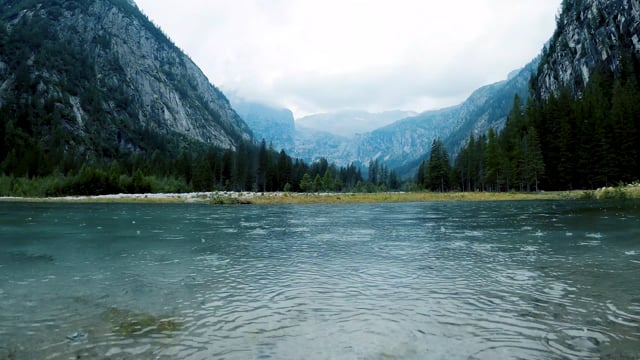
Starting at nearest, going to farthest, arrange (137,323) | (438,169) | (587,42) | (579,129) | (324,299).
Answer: (137,323)
(324,299)
(579,129)
(438,169)
(587,42)

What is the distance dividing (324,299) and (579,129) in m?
105

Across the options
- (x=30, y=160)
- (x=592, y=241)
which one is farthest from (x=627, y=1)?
(x=30, y=160)

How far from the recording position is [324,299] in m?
12.6

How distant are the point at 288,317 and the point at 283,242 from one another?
15106mm

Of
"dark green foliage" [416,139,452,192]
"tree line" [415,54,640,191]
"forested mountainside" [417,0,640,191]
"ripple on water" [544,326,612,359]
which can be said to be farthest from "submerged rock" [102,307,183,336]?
"dark green foliage" [416,139,452,192]

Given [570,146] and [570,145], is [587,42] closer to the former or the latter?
[570,145]

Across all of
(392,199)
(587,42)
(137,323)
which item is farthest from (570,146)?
(137,323)

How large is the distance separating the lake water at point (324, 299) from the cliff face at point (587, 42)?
12872 cm

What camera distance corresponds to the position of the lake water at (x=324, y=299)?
8.70 metres

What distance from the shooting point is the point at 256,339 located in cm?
920

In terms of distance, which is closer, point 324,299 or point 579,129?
point 324,299

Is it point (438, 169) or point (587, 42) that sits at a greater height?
point (587, 42)

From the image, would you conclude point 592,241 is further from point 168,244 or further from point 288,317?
point 168,244

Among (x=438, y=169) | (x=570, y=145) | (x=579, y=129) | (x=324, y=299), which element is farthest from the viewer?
(x=438, y=169)
